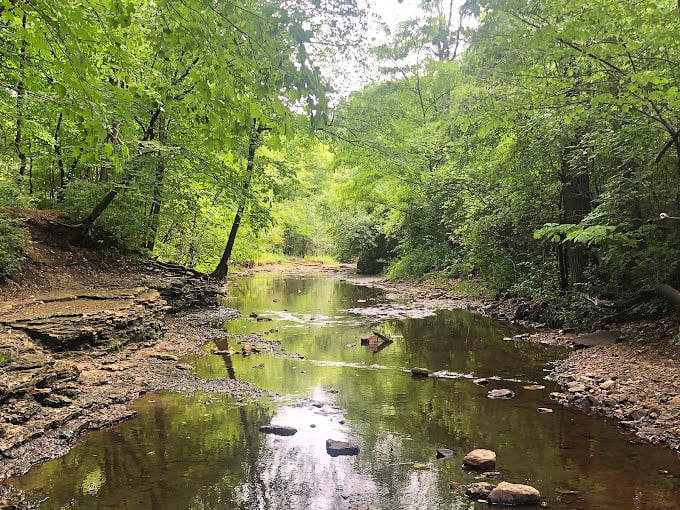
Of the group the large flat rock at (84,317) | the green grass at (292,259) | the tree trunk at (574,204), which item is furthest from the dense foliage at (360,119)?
the green grass at (292,259)

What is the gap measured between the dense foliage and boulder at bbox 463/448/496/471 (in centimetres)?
340

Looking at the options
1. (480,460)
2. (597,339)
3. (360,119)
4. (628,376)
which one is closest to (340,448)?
(480,460)

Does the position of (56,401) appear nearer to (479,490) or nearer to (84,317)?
(84,317)

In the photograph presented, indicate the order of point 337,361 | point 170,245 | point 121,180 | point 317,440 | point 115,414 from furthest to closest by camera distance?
point 170,245 < point 121,180 < point 337,361 < point 115,414 < point 317,440

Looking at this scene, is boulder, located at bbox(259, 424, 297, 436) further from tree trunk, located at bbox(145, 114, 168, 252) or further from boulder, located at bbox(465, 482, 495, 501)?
tree trunk, located at bbox(145, 114, 168, 252)

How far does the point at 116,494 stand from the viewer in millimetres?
4328

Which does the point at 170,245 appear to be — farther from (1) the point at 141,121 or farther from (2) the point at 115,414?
(2) the point at 115,414

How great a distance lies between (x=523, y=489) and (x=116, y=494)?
365 centimetres

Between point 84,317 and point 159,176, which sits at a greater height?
point 159,176

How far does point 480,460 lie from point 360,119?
20.9 feet

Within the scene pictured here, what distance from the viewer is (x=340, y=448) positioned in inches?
208

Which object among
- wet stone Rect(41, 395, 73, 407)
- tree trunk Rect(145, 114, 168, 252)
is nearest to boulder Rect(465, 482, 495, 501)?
wet stone Rect(41, 395, 73, 407)

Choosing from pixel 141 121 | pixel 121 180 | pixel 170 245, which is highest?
pixel 141 121

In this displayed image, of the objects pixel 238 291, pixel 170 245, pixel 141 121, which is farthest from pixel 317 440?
pixel 238 291
